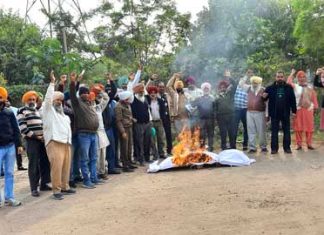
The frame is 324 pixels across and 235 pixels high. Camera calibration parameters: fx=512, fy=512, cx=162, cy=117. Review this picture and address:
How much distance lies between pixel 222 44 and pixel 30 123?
12.9m

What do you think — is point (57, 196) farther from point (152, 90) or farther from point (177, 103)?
A: point (177, 103)

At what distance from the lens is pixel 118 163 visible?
11047 mm

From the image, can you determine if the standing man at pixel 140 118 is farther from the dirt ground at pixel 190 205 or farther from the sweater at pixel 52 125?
the sweater at pixel 52 125

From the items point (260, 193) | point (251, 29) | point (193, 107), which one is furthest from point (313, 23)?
point (260, 193)

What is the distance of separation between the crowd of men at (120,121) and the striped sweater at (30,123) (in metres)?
0.02

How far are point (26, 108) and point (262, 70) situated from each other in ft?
37.1

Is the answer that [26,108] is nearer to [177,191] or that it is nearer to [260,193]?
[177,191]

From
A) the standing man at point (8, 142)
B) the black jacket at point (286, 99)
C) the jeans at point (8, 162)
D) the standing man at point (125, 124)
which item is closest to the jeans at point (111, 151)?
the standing man at point (125, 124)

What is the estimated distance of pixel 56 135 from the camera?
27.1ft

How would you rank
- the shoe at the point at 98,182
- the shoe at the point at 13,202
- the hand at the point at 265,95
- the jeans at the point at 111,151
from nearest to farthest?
the shoe at the point at 13,202 < the shoe at the point at 98,182 < the jeans at the point at 111,151 < the hand at the point at 265,95

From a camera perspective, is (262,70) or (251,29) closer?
(262,70)

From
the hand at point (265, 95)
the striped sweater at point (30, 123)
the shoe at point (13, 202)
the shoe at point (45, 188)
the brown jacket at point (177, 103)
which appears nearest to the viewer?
the shoe at point (13, 202)

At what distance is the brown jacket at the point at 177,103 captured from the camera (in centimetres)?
1269

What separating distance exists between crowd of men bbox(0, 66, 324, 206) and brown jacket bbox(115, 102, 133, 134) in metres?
0.02
